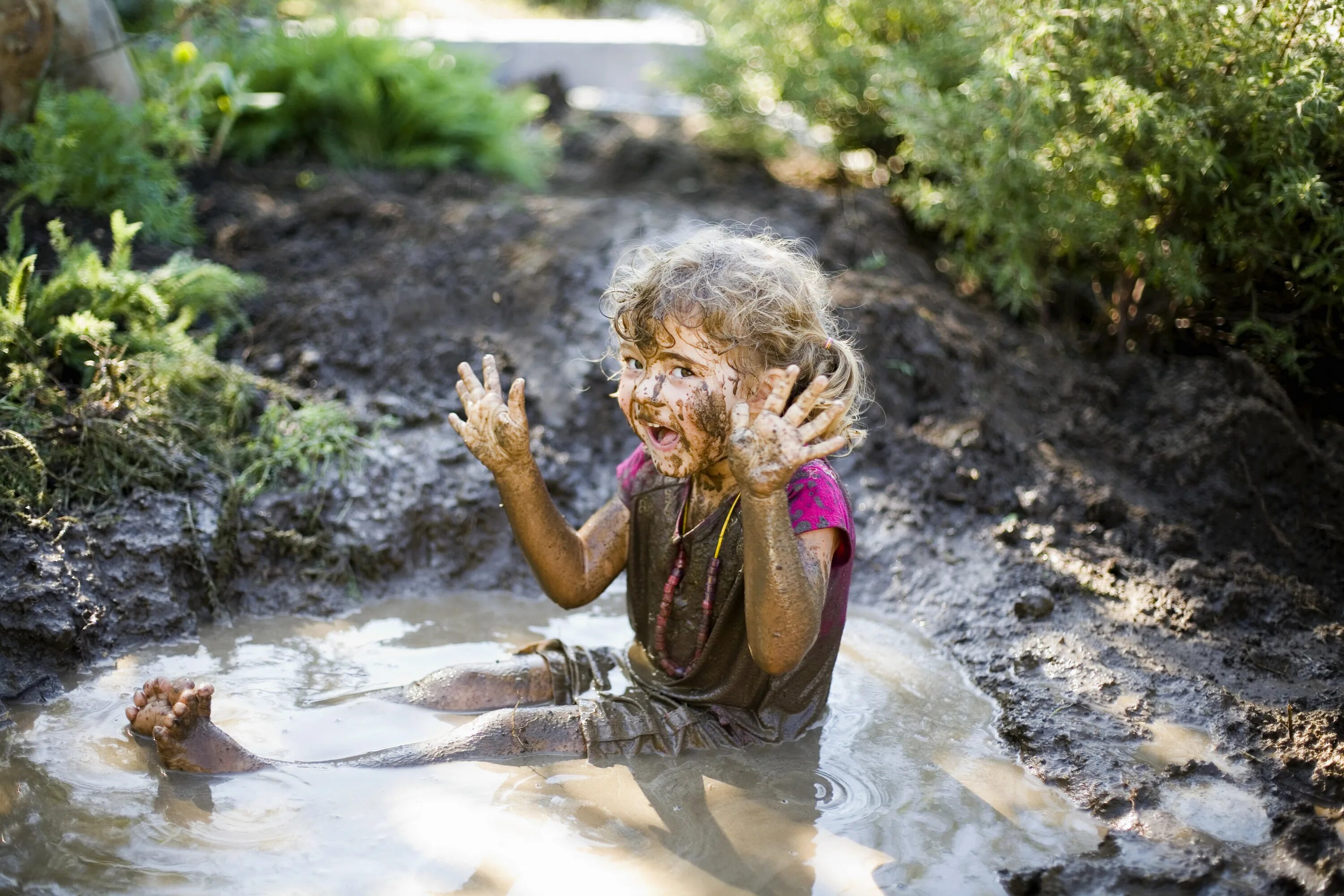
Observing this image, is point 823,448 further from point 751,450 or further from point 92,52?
point 92,52

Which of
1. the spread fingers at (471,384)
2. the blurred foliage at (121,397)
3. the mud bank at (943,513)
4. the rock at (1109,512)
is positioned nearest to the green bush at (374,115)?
the mud bank at (943,513)

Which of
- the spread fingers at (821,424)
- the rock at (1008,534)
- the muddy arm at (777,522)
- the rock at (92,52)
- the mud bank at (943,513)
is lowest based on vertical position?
the rock at (1008,534)

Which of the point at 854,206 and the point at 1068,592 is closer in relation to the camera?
the point at 1068,592

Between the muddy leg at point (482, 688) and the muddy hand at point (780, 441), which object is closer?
the muddy hand at point (780, 441)

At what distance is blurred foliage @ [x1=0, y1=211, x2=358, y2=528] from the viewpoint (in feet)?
12.8

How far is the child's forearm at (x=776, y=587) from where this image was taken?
8.48ft

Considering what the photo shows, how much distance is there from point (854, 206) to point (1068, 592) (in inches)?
118

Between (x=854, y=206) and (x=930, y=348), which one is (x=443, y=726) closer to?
(x=930, y=348)

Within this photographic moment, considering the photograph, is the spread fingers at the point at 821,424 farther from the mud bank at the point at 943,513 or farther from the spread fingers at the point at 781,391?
the mud bank at the point at 943,513

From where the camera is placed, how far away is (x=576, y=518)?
453 centimetres

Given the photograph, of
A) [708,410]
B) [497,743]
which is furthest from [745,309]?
[497,743]

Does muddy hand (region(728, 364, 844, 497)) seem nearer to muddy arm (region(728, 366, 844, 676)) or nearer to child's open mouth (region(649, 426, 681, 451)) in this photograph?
muddy arm (region(728, 366, 844, 676))

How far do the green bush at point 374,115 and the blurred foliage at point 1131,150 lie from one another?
2039 mm

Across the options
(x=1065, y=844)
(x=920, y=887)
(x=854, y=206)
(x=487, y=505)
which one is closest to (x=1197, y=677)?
(x=1065, y=844)
